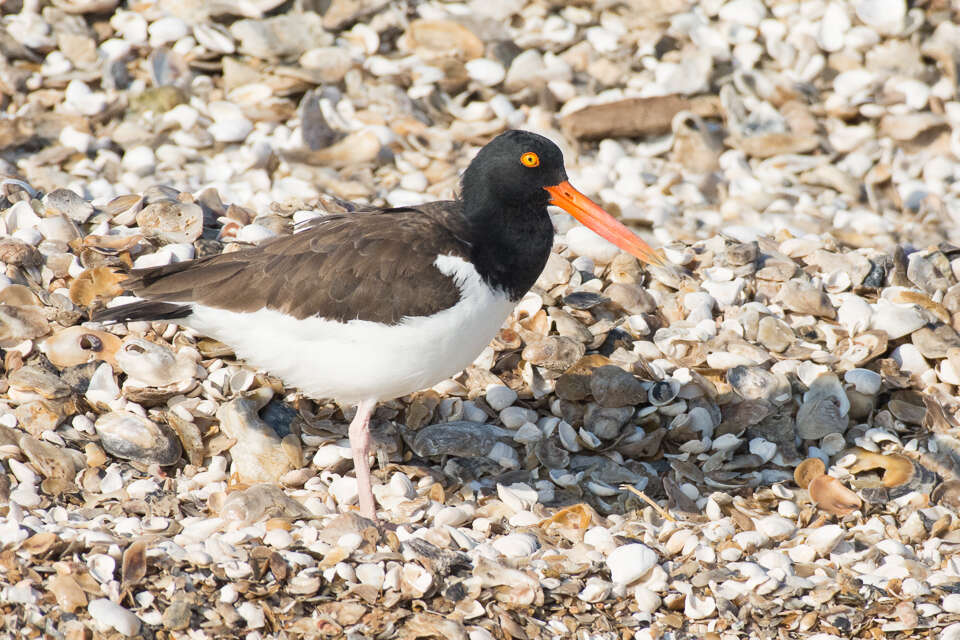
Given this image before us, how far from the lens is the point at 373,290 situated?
4.17 m

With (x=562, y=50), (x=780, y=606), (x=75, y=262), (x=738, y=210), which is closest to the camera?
(x=780, y=606)

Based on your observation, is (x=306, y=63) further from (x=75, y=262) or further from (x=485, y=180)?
(x=485, y=180)

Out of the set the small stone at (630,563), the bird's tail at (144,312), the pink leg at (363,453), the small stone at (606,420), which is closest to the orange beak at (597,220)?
the small stone at (606,420)

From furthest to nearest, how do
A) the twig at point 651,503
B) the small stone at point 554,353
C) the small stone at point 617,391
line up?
1. the small stone at point 554,353
2. the small stone at point 617,391
3. the twig at point 651,503

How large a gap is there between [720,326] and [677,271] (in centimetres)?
39

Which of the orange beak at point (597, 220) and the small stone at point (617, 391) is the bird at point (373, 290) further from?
the small stone at point (617, 391)

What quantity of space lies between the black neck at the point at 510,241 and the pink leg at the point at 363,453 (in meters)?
0.71

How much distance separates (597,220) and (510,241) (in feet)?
1.59

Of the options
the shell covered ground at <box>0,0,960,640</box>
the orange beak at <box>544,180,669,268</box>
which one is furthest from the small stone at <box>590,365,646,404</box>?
the orange beak at <box>544,180,669,268</box>

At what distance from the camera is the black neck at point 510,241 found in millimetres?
4348

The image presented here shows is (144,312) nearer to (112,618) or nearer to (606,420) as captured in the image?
(112,618)

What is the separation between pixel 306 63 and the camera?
7.43 metres

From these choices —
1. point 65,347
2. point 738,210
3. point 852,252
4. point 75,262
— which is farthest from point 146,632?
point 738,210

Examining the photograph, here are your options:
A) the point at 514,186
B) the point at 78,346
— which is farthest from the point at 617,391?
the point at 78,346
